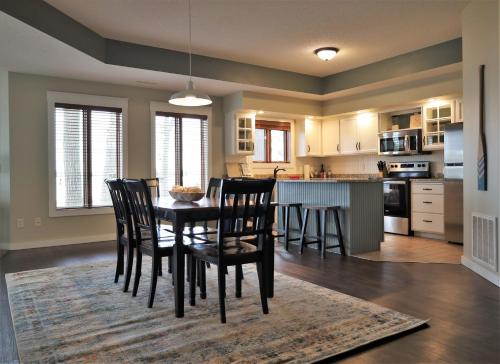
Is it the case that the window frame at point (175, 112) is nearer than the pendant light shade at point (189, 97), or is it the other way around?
the pendant light shade at point (189, 97)

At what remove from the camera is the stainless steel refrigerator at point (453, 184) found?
213 inches

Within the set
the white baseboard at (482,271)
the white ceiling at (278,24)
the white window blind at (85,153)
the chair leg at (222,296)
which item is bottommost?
the white baseboard at (482,271)

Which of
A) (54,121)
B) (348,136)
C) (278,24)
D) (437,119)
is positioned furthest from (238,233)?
(348,136)

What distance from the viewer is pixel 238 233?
2.72m

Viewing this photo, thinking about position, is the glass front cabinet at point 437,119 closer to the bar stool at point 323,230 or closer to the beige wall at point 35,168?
the bar stool at point 323,230

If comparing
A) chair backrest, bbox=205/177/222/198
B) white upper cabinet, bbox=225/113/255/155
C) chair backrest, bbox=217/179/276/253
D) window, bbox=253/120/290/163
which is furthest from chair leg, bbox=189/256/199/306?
window, bbox=253/120/290/163

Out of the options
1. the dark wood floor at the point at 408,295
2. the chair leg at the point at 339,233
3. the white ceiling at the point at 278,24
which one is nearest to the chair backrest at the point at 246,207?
the dark wood floor at the point at 408,295

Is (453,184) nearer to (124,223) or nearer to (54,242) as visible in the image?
(124,223)

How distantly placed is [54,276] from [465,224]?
13.6 ft

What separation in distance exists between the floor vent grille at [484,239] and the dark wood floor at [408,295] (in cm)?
19

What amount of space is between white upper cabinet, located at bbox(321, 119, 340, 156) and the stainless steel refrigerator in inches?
97.4

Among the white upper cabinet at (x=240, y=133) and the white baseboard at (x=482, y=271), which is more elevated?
the white upper cabinet at (x=240, y=133)

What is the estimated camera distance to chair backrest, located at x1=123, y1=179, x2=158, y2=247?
2.91 metres

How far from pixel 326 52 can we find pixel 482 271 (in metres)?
3.35
